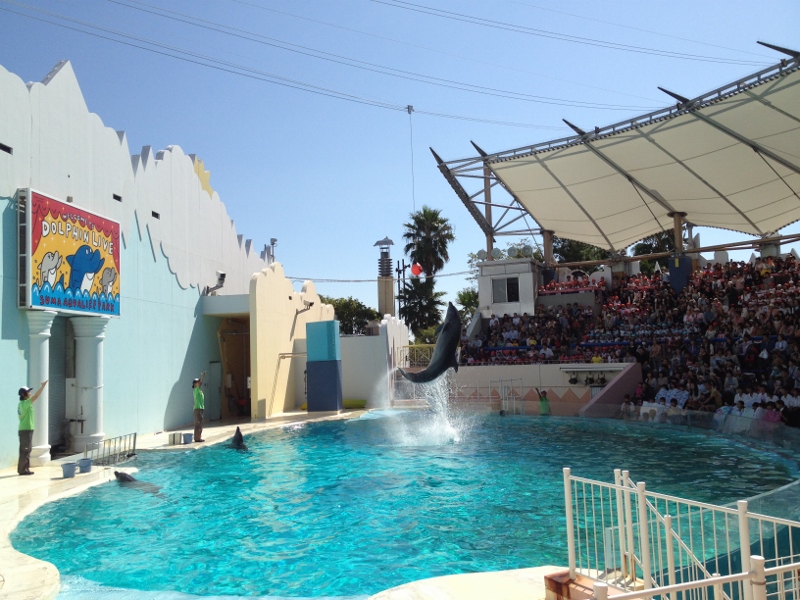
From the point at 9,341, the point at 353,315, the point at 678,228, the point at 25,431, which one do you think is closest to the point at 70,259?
the point at 9,341

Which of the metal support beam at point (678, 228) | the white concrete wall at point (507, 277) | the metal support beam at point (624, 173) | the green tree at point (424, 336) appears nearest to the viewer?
the metal support beam at point (624, 173)

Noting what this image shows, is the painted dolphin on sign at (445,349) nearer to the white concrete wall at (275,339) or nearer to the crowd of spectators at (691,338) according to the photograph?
the crowd of spectators at (691,338)

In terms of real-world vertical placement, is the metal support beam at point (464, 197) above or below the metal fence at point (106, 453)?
above

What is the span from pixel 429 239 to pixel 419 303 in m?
3.95

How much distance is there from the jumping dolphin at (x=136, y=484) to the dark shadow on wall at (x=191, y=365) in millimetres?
6623

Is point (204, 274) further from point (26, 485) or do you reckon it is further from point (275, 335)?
point (26, 485)

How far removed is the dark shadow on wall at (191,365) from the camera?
55.3 ft

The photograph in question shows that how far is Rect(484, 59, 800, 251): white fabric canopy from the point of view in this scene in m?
15.9

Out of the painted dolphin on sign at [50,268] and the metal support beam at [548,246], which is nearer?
the painted dolphin on sign at [50,268]

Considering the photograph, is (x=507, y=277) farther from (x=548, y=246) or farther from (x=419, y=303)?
(x=419, y=303)

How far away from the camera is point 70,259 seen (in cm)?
1173

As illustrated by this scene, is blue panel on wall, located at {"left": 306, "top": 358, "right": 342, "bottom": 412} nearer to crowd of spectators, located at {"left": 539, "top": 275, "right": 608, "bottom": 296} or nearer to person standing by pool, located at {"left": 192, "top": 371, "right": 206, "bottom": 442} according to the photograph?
person standing by pool, located at {"left": 192, "top": 371, "right": 206, "bottom": 442}

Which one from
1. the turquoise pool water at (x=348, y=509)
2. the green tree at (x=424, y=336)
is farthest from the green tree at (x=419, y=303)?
the turquoise pool water at (x=348, y=509)

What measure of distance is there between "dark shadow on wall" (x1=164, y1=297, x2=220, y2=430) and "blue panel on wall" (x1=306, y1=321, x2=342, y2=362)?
9.15ft
